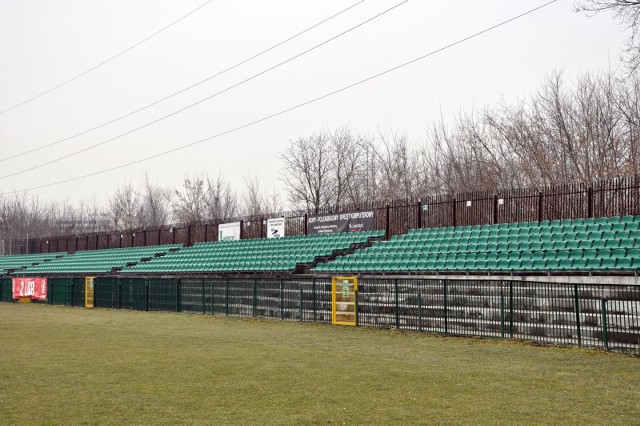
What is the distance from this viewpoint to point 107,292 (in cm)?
3947

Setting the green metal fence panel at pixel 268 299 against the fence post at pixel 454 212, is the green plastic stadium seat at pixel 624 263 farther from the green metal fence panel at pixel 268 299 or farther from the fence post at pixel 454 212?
the green metal fence panel at pixel 268 299

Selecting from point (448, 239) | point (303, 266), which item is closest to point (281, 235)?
point (303, 266)

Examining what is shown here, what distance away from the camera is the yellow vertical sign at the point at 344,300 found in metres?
24.5

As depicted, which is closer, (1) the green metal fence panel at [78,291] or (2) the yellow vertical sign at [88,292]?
(2) the yellow vertical sign at [88,292]

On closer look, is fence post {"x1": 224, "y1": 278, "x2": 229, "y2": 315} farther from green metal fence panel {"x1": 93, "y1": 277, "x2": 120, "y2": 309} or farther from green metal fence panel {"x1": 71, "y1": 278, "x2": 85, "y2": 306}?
green metal fence panel {"x1": 71, "y1": 278, "x2": 85, "y2": 306}

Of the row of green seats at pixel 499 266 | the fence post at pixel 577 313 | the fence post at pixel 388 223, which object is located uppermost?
the fence post at pixel 388 223

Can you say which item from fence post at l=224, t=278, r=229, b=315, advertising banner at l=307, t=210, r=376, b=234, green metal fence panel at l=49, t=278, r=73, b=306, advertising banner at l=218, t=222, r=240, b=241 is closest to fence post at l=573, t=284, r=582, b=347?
fence post at l=224, t=278, r=229, b=315

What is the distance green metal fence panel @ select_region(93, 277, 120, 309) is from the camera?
38562mm

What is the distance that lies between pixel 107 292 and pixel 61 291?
225 inches

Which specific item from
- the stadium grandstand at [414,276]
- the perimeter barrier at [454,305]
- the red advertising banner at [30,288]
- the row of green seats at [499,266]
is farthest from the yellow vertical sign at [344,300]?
the red advertising banner at [30,288]

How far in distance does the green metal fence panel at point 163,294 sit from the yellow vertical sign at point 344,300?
11.3 meters

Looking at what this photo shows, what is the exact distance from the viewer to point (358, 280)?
2464cm

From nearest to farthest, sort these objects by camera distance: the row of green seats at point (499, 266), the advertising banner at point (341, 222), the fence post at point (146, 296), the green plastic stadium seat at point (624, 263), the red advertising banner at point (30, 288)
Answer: the green plastic stadium seat at point (624, 263) → the row of green seats at point (499, 266) → the advertising banner at point (341, 222) → the fence post at point (146, 296) → the red advertising banner at point (30, 288)

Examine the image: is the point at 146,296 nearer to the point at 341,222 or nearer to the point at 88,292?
the point at 88,292
